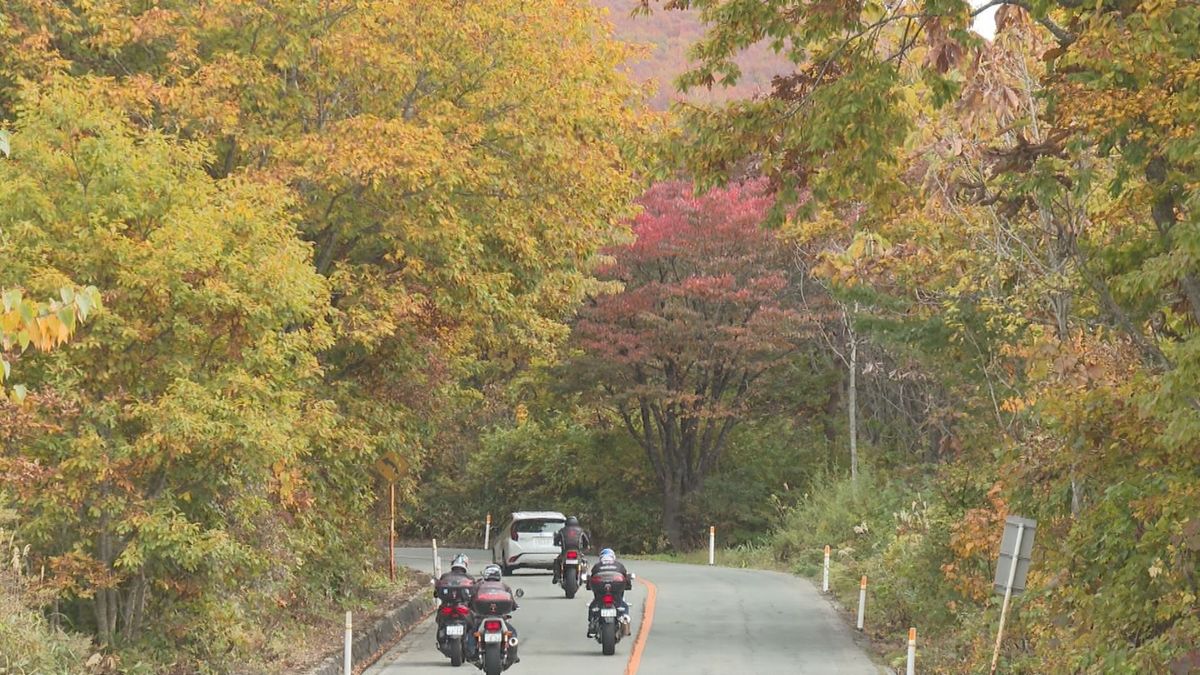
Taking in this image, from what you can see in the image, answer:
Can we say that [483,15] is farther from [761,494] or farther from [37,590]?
[761,494]

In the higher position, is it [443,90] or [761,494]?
[443,90]

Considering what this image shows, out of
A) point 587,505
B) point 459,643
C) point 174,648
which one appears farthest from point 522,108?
point 587,505

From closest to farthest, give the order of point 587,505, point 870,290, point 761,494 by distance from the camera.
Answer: point 870,290, point 761,494, point 587,505

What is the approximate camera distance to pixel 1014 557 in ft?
50.1

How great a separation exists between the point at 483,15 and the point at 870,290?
270 inches

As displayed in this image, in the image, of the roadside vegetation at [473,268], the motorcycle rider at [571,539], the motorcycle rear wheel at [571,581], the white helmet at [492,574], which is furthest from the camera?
the motorcycle rear wheel at [571,581]

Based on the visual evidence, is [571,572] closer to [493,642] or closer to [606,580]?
[606,580]

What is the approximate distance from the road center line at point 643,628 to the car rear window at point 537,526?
9.91 ft

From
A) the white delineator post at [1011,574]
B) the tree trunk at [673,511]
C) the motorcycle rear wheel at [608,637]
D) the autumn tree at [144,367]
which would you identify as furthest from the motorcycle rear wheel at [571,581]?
the tree trunk at [673,511]

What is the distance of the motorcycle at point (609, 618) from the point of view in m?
21.5

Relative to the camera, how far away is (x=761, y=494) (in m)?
47.6

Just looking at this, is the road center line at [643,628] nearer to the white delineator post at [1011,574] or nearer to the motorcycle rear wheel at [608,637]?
the motorcycle rear wheel at [608,637]

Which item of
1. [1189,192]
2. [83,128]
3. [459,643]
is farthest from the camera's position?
[459,643]

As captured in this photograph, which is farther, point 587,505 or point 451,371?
point 587,505
